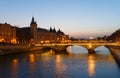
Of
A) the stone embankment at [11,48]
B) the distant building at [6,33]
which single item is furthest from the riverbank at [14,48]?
the distant building at [6,33]

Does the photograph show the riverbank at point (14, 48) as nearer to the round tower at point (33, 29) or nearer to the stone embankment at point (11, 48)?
the stone embankment at point (11, 48)

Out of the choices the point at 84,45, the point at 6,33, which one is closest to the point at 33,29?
the point at 6,33

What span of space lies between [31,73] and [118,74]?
889 centimetres

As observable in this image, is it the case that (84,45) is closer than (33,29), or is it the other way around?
(84,45)

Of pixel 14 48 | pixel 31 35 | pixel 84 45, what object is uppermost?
pixel 31 35

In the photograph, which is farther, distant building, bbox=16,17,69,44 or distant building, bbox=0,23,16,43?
distant building, bbox=16,17,69,44

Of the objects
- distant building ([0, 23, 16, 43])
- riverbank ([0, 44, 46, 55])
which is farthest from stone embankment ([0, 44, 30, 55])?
distant building ([0, 23, 16, 43])

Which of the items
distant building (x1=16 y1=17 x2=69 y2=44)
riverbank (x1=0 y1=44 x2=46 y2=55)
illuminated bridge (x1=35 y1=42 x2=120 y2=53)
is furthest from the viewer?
distant building (x1=16 y1=17 x2=69 y2=44)

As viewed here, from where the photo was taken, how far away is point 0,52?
50.5 metres

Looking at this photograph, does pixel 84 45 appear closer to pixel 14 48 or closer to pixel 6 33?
pixel 14 48

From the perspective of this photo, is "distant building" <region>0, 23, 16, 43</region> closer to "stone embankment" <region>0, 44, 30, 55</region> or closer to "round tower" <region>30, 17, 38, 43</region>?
"stone embankment" <region>0, 44, 30, 55</region>

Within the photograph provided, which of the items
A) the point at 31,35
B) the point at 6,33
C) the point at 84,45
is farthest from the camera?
the point at 31,35

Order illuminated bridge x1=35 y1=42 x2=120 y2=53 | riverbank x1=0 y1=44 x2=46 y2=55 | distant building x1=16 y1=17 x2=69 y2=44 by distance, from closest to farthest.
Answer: riverbank x1=0 y1=44 x2=46 y2=55 → illuminated bridge x1=35 y1=42 x2=120 y2=53 → distant building x1=16 y1=17 x2=69 y2=44

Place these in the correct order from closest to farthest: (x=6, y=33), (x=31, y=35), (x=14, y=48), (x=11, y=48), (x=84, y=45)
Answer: (x=11, y=48), (x=14, y=48), (x=84, y=45), (x=6, y=33), (x=31, y=35)
